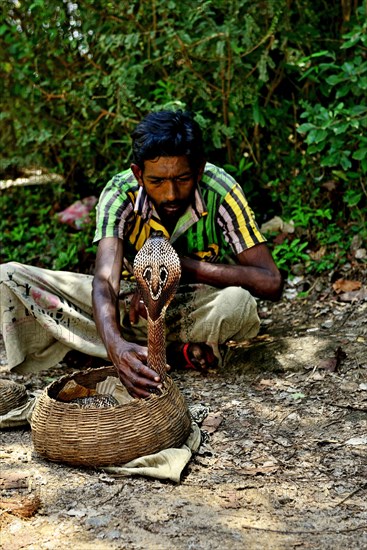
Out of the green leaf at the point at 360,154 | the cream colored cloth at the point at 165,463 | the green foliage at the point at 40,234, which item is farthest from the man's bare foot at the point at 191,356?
the green foliage at the point at 40,234

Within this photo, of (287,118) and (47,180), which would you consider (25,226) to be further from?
(287,118)

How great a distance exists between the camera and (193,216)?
377cm

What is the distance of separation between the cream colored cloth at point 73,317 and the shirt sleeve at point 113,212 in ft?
1.52

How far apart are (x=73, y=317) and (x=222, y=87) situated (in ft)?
6.41

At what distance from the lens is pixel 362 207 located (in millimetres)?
5324

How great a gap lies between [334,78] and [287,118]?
0.61 meters

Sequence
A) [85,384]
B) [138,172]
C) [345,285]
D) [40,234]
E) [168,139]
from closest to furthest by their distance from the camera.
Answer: [85,384], [168,139], [138,172], [345,285], [40,234]

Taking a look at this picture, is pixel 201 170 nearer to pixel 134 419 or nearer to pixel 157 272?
pixel 157 272

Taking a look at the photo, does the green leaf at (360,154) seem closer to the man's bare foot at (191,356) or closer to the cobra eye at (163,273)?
the man's bare foot at (191,356)

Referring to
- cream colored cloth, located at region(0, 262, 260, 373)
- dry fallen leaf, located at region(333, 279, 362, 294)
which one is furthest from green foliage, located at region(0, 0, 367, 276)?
cream colored cloth, located at region(0, 262, 260, 373)

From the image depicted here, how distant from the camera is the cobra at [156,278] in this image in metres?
2.86

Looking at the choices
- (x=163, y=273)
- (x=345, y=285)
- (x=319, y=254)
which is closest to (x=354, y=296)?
(x=345, y=285)

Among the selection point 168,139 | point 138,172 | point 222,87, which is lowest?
point 138,172

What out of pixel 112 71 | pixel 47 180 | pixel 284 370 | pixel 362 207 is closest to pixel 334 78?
pixel 362 207
